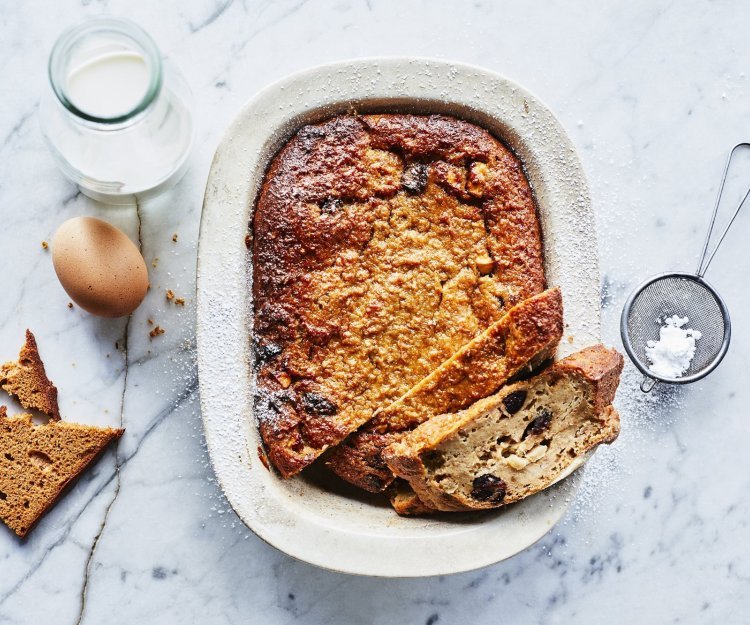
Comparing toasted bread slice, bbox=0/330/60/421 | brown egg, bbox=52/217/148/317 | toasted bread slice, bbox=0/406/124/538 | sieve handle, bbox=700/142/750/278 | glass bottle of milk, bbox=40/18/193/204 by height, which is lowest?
toasted bread slice, bbox=0/406/124/538

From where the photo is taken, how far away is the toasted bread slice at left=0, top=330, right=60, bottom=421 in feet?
10.4

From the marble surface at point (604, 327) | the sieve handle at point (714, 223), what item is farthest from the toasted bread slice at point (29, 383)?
the sieve handle at point (714, 223)

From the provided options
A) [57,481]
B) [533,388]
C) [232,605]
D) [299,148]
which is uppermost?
[299,148]

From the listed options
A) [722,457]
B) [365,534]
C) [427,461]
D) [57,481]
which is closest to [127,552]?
[57,481]

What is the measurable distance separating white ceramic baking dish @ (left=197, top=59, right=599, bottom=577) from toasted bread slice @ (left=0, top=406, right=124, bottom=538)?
707 millimetres

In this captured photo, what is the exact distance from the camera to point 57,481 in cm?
317

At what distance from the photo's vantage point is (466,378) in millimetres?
2785

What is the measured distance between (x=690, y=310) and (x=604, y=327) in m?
0.41

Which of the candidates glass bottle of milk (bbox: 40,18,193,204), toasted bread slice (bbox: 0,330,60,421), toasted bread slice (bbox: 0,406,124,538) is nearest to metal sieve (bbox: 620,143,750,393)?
glass bottle of milk (bbox: 40,18,193,204)

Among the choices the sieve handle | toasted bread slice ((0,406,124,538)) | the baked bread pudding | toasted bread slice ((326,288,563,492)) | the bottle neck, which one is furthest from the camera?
the sieve handle

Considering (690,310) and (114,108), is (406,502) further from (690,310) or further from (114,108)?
(114,108)

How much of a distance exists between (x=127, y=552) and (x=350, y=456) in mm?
1135

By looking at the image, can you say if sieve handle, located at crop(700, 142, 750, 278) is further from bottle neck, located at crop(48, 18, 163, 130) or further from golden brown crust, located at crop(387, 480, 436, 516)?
bottle neck, located at crop(48, 18, 163, 130)

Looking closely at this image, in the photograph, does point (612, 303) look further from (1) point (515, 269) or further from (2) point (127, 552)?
(2) point (127, 552)
